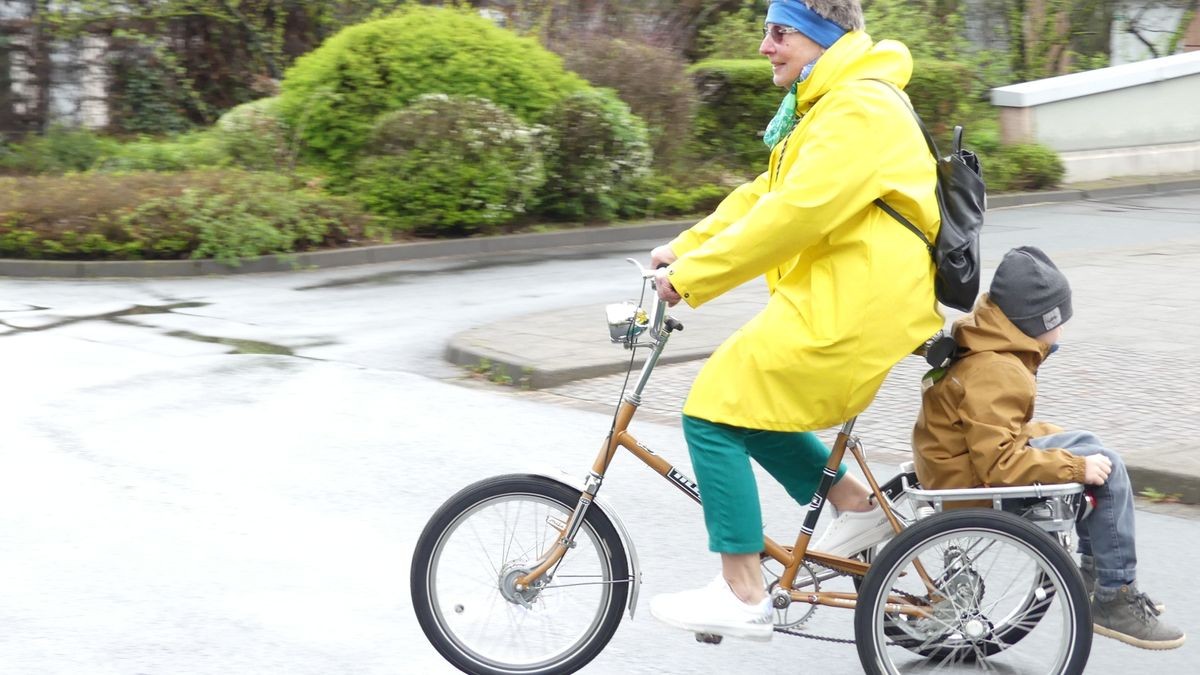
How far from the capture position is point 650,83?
1842 cm

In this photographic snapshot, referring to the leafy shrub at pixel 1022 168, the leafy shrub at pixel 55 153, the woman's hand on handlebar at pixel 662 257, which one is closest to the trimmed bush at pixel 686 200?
the leafy shrub at pixel 1022 168

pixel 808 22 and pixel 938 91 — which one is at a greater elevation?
pixel 938 91

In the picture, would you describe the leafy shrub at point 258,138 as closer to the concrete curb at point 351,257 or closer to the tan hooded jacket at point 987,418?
the concrete curb at point 351,257

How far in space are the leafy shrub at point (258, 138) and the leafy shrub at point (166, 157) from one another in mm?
183

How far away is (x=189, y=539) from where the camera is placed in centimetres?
554

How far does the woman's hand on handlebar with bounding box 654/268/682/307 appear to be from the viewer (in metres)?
3.73

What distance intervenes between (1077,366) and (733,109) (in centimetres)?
1264

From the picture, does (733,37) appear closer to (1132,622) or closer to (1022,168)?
(1022,168)

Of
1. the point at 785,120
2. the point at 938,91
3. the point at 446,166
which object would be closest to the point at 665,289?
the point at 785,120

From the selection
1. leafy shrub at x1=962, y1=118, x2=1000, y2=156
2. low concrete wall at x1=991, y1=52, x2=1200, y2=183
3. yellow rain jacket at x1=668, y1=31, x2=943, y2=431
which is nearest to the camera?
yellow rain jacket at x1=668, y1=31, x2=943, y2=431

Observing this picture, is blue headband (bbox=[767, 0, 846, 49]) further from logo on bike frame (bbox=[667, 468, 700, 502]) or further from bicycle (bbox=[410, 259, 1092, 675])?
logo on bike frame (bbox=[667, 468, 700, 502])

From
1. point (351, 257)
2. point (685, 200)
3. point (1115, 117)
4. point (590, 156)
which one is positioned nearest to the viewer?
point (351, 257)

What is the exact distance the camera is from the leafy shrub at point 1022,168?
789 inches

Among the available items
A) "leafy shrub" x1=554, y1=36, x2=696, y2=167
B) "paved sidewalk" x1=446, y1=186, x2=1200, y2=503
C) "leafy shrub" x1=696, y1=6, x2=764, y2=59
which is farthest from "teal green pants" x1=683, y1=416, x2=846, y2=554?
"leafy shrub" x1=696, y1=6, x2=764, y2=59
